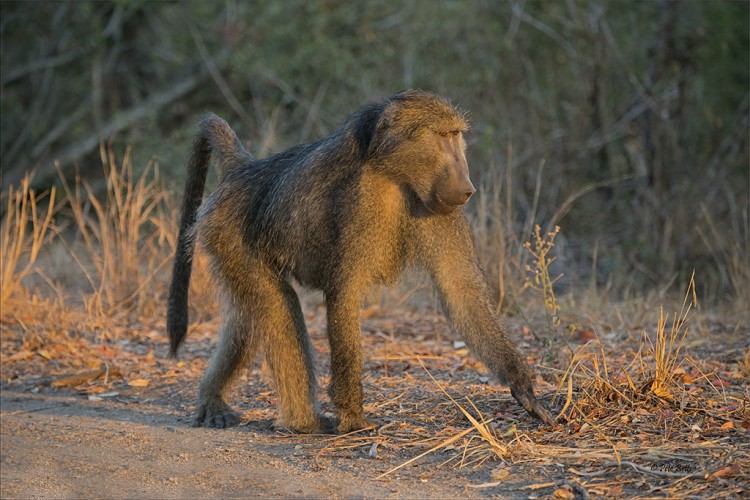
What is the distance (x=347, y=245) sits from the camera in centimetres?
349

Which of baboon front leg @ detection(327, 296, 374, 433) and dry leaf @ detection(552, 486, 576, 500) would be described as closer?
dry leaf @ detection(552, 486, 576, 500)

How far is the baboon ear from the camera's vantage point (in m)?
3.54

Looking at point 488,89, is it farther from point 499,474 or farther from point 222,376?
point 499,474

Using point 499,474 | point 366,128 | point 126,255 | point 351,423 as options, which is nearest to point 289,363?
point 351,423

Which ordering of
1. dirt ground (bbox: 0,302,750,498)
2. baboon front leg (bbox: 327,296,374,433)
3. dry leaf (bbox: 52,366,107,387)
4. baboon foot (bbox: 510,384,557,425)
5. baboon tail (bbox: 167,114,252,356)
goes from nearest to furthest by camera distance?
dirt ground (bbox: 0,302,750,498) → baboon foot (bbox: 510,384,557,425) → baboon front leg (bbox: 327,296,374,433) → baboon tail (bbox: 167,114,252,356) → dry leaf (bbox: 52,366,107,387)

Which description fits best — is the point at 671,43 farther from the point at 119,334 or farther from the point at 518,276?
the point at 119,334

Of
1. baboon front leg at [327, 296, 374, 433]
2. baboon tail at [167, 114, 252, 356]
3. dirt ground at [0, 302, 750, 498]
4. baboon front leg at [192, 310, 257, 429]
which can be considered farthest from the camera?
baboon tail at [167, 114, 252, 356]

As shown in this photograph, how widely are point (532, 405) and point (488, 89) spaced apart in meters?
6.04

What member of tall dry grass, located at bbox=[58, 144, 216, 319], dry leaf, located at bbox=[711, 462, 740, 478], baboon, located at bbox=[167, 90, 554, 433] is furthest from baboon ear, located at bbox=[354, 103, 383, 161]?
tall dry grass, located at bbox=[58, 144, 216, 319]

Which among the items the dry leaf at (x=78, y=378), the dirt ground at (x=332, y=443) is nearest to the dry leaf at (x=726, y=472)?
the dirt ground at (x=332, y=443)

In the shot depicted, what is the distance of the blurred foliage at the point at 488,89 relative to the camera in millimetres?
8031

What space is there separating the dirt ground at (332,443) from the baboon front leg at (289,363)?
0.11 metres

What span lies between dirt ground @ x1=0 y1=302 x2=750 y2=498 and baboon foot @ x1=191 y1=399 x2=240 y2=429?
→ 0.17 ft

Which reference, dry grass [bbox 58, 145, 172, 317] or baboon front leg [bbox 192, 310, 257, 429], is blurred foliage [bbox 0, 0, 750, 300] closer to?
dry grass [bbox 58, 145, 172, 317]
